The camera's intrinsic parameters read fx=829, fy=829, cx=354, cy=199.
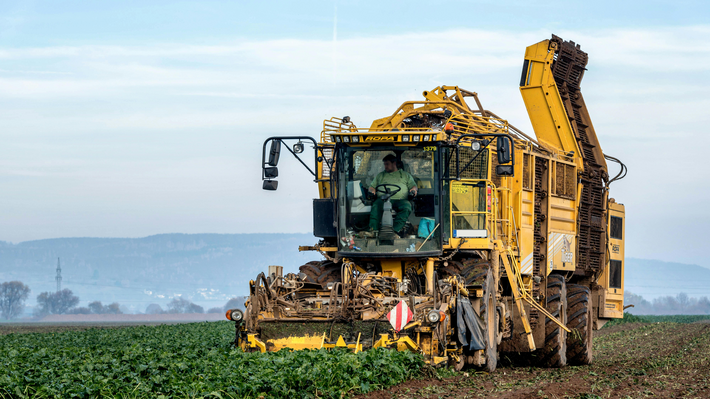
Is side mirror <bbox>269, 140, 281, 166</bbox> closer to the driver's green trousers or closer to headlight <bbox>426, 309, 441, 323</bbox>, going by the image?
the driver's green trousers

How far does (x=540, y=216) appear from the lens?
15445mm

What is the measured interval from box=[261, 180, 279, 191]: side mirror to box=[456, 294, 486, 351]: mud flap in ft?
10.4

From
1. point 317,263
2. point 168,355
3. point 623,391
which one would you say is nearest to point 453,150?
point 317,263

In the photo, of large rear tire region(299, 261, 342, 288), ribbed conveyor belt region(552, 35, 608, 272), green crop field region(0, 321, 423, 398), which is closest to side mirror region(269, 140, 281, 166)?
large rear tire region(299, 261, 342, 288)

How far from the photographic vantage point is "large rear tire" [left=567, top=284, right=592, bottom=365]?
16.0m

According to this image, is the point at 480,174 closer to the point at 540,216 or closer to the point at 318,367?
the point at 540,216

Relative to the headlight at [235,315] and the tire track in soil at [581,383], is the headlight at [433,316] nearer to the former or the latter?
the tire track in soil at [581,383]

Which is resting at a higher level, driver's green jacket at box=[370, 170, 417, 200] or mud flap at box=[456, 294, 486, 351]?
driver's green jacket at box=[370, 170, 417, 200]

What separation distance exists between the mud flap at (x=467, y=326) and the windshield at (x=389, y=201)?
1.38 meters

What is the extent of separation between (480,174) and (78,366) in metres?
6.89

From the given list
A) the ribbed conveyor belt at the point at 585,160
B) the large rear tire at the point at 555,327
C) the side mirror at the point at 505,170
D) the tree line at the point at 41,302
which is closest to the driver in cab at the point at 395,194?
the side mirror at the point at 505,170

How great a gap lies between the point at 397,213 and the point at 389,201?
0.22 metres

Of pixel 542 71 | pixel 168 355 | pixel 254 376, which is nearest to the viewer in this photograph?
pixel 254 376

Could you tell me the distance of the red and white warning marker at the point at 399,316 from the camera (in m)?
11.0
